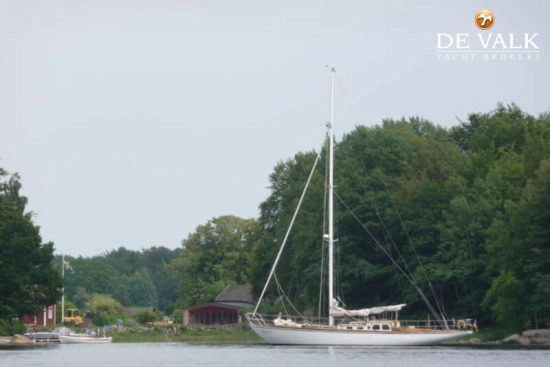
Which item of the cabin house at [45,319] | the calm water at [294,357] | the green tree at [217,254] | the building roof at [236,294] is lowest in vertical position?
the calm water at [294,357]

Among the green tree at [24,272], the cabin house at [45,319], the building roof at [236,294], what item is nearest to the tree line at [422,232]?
the green tree at [24,272]

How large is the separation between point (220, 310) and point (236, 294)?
598 cm

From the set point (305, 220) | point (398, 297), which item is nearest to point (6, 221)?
point (305, 220)

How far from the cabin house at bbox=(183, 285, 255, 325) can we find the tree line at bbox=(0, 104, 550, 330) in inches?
940

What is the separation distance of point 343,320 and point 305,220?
21835 mm

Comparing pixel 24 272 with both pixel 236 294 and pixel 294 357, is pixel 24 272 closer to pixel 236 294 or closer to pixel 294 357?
pixel 294 357

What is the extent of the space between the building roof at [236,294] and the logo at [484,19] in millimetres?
65201

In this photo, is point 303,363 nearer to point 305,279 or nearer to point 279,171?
point 305,279

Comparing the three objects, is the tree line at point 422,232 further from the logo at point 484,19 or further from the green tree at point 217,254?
the green tree at point 217,254

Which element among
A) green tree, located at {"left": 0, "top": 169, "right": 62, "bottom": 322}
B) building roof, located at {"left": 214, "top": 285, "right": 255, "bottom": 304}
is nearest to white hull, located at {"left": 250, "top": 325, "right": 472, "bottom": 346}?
green tree, located at {"left": 0, "top": 169, "right": 62, "bottom": 322}

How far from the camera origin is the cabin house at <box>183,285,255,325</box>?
4967 inches

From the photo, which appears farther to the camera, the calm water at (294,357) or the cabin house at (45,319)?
the cabin house at (45,319)

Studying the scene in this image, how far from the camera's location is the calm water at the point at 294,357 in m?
52.1

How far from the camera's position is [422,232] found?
86750 millimetres
